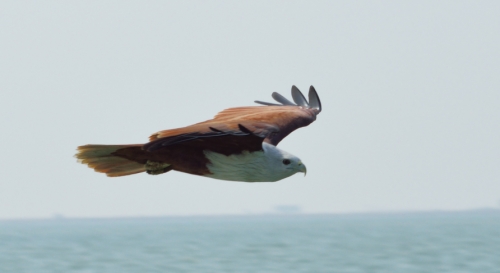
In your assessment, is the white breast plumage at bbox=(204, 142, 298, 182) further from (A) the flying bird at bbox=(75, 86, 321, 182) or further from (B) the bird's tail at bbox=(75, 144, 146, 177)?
(B) the bird's tail at bbox=(75, 144, 146, 177)

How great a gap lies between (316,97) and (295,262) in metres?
21.3

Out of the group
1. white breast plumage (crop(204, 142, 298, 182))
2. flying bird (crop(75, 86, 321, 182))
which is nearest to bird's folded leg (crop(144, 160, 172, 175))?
flying bird (crop(75, 86, 321, 182))

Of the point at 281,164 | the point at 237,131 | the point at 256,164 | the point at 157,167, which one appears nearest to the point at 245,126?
the point at 237,131

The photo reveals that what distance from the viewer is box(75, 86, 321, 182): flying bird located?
10.2m

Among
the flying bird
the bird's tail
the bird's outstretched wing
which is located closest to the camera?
the bird's outstretched wing

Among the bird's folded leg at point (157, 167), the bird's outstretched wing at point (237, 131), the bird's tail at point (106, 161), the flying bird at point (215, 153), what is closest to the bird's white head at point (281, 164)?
the flying bird at point (215, 153)

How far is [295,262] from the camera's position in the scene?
34219mm

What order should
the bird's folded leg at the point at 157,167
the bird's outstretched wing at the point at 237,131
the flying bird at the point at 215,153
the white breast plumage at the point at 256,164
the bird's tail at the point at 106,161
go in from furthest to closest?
the bird's tail at the point at 106,161, the bird's folded leg at the point at 157,167, the white breast plumage at the point at 256,164, the flying bird at the point at 215,153, the bird's outstretched wing at the point at 237,131

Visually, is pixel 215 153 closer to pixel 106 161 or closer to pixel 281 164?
pixel 281 164

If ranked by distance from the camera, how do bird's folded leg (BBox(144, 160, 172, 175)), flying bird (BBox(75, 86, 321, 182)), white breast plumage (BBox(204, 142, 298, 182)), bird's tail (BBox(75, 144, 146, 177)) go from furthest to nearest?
1. bird's tail (BBox(75, 144, 146, 177))
2. bird's folded leg (BBox(144, 160, 172, 175))
3. white breast plumage (BBox(204, 142, 298, 182))
4. flying bird (BBox(75, 86, 321, 182))

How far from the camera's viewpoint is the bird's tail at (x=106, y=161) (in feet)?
38.1

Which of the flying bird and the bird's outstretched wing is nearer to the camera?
the bird's outstretched wing

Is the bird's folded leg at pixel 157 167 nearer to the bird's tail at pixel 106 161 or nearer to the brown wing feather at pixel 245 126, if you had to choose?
the bird's tail at pixel 106 161

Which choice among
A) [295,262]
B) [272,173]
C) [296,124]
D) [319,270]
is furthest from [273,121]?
[295,262]
